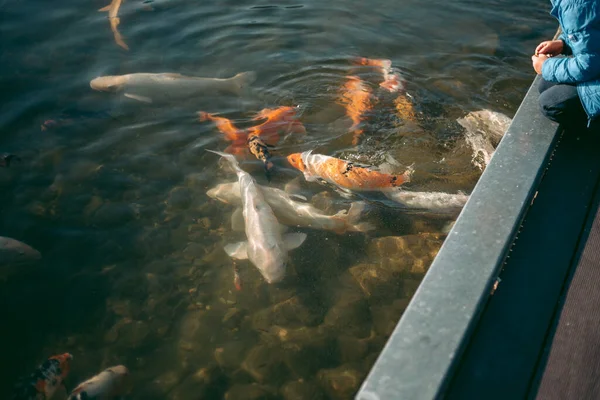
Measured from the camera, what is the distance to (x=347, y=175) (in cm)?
528

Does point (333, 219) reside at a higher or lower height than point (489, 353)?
lower

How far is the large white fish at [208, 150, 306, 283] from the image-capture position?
4.46 metres

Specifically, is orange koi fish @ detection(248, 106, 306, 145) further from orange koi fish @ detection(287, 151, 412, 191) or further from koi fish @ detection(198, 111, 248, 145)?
orange koi fish @ detection(287, 151, 412, 191)

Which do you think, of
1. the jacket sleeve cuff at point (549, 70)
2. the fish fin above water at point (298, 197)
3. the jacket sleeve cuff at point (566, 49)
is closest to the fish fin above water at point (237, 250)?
the fish fin above water at point (298, 197)

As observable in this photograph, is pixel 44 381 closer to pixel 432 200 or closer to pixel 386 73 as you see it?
pixel 432 200

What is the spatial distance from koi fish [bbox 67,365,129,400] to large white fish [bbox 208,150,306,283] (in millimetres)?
1381

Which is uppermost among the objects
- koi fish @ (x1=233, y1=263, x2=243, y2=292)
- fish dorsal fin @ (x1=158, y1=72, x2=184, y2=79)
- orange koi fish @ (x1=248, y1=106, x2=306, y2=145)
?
fish dorsal fin @ (x1=158, y1=72, x2=184, y2=79)

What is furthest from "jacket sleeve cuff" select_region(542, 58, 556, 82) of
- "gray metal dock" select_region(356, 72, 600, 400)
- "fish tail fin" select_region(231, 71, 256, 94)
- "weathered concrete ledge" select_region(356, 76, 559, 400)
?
"fish tail fin" select_region(231, 71, 256, 94)

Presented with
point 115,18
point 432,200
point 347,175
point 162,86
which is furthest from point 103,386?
point 115,18

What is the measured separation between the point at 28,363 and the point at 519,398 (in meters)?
3.47

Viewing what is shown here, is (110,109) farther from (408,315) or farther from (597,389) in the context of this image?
(597,389)

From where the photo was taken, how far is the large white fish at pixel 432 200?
5039mm

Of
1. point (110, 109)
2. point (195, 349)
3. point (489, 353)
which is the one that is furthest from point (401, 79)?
point (489, 353)

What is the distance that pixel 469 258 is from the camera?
8.77ft
